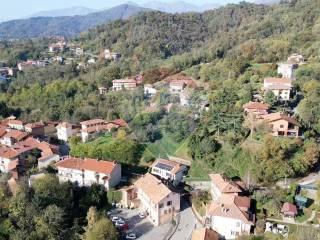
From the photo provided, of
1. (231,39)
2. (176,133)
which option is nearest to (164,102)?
(176,133)

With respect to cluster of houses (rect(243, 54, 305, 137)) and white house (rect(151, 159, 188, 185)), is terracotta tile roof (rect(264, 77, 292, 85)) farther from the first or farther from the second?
white house (rect(151, 159, 188, 185))

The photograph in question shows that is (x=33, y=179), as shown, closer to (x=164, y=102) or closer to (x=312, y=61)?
(x=164, y=102)

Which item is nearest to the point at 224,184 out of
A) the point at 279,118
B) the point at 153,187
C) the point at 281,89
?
the point at 153,187

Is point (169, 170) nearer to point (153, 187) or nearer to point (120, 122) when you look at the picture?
point (153, 187)

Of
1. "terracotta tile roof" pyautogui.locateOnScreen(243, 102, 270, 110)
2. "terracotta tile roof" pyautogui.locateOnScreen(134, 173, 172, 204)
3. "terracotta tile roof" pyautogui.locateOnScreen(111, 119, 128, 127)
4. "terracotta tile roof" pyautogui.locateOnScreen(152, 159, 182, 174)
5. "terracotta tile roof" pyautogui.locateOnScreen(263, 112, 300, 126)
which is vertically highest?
"terracotta tile roof" pyautogui.locateOnScreen(243, 102, 270, 110)

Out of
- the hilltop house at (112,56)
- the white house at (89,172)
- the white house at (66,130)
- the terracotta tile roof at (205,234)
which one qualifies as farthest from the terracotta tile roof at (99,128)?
the hilltop house at (112,56)

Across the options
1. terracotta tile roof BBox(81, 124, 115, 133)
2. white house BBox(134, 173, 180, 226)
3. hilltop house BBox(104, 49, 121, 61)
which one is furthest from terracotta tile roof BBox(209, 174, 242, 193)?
hilltop house BBox(104, 49, 121, 61)

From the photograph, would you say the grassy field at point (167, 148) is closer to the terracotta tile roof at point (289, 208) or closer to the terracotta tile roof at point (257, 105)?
the terracotta tile roof at point (257, 105)
